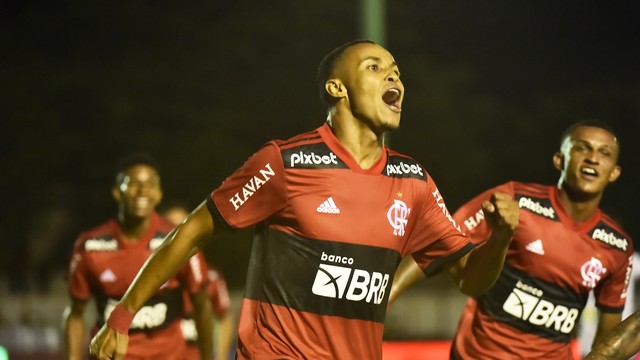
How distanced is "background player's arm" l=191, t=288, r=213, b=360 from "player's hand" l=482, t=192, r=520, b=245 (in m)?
3.20

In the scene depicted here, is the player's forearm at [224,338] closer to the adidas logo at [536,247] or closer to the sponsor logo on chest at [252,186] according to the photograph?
the adidas logo at [536,247]

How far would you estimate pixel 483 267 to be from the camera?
5.70 m

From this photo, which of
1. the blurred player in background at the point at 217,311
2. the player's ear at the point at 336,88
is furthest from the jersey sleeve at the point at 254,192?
the blurred player in background at the point at 217,311

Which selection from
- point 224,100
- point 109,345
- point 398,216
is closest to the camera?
point 109,345

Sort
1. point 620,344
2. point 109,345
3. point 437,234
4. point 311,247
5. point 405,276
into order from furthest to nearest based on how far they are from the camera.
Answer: point 405,276 → point 437,234 → point 620,344 → point 311,247 → point 109,345

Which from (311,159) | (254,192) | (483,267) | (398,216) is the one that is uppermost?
(311,159)

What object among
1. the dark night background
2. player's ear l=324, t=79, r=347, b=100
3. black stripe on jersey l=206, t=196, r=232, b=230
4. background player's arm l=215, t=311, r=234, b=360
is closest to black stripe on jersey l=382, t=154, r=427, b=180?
player's ear l=324, t=79, r=347, b=100

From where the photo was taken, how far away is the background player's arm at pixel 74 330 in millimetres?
8086

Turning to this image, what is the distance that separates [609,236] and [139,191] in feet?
11.0

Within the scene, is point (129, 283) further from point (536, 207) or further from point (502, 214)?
point (502, 214)

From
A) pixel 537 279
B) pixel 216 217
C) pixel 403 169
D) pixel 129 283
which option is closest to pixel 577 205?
pixel 537 279

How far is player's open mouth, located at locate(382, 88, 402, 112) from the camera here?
5559 mm

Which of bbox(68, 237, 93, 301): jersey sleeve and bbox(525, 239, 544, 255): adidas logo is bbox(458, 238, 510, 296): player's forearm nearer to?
bbox(525, 239, 544, 255): adidas logo

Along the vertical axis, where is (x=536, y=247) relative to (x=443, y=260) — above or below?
below
